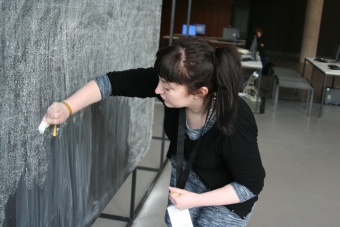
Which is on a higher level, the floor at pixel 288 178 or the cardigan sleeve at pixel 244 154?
the cardigan sleeve at pixel 244 154

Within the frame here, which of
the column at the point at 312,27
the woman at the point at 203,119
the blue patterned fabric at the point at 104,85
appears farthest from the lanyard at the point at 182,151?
the column at the point at 312,27

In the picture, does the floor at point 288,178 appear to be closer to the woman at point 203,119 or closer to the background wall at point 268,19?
the woman at point 203,119

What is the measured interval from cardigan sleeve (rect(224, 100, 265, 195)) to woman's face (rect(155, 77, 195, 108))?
21 centimetres

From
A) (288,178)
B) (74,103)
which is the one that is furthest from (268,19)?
(74,103)

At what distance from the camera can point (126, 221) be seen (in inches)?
117

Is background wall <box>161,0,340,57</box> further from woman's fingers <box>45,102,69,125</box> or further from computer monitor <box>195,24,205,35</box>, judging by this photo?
woman's fingers <box>45,102,69,125</box>

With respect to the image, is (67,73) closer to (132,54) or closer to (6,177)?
(6,177)

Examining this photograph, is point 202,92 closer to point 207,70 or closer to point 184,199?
point 207,70

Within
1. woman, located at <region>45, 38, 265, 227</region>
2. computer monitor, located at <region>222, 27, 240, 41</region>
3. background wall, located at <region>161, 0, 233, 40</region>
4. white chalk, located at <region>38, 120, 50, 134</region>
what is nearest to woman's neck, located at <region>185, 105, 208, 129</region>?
woman, located at <region>45, 38, 265, 227</region>

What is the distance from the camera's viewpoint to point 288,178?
13.3 feet

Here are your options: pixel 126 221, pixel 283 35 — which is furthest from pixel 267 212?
pixel 283 35

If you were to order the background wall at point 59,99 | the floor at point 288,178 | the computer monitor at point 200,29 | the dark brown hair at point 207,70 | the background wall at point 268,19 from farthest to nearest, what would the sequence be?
the background wall at point 268,19, the computer monitor at point 200,29, the floor at point 288,178, the dark brown hair at point 207,70, the background wall at point 59,99

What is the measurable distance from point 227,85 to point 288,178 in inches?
122

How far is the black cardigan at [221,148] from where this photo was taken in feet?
4.42
